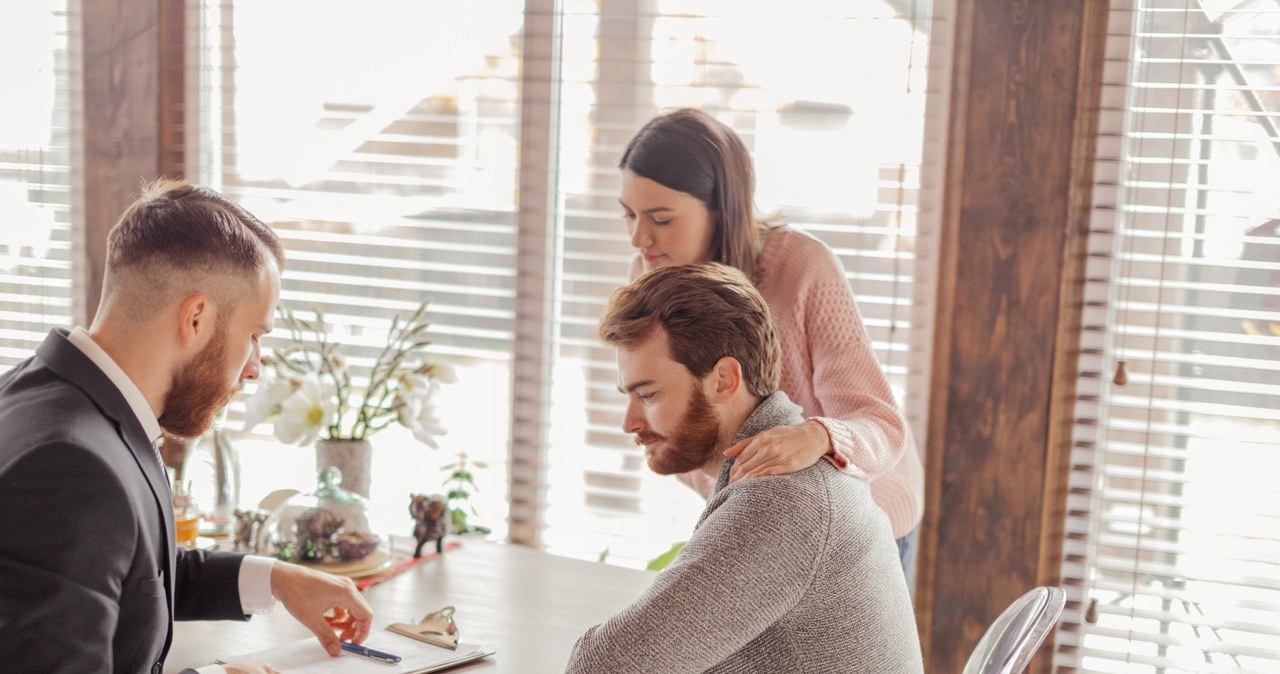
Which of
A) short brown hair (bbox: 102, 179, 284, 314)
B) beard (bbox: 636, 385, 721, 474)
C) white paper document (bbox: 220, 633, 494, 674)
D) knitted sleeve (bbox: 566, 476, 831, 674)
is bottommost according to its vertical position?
white paper document (bbox: 220, 633, 494, 674)

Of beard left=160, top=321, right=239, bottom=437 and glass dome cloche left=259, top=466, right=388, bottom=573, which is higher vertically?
beard left=160, top=321, right=239, bottom=437

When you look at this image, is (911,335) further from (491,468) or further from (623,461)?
(491,468)

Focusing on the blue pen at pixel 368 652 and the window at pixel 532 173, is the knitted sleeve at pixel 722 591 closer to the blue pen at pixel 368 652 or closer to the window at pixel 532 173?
the blue pen at pixel 368 652

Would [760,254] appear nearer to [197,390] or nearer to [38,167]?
[197,390]

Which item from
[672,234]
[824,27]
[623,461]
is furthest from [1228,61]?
[623,461]

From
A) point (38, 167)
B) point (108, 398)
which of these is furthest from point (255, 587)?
point (38, 167)

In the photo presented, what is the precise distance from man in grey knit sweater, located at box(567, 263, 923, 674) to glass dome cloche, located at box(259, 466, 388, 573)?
0.72 metres

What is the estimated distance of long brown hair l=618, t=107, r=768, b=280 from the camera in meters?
2.03

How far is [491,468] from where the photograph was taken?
3.01m

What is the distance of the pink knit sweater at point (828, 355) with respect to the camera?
1976 millimetres

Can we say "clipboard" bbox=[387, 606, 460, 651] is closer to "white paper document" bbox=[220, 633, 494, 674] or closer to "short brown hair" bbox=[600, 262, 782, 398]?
"white paper document" bbox=[220, 633, 494, 674]

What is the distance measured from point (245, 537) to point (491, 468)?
2.75ft

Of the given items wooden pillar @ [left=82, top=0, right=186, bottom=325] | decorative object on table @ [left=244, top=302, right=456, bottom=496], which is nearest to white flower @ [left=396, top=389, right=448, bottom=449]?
decorative object on table @ [left=244, top=302, right=456, bottom=496]

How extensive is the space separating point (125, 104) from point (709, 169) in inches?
71.7
